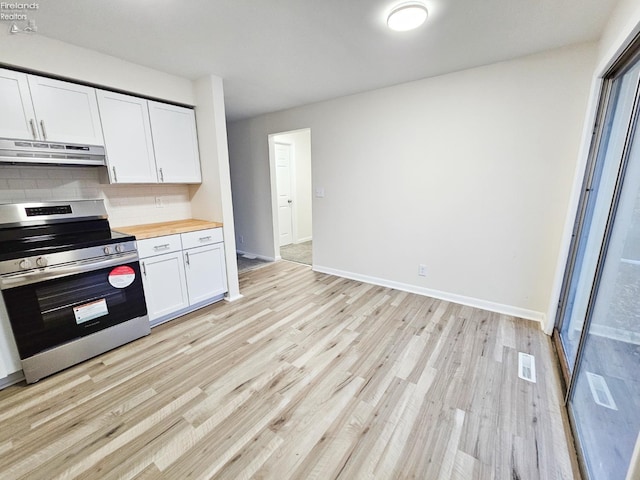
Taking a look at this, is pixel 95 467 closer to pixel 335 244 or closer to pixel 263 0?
pixel 263 0

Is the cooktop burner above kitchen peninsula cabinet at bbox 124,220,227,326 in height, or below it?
above

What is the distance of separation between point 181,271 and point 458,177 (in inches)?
121

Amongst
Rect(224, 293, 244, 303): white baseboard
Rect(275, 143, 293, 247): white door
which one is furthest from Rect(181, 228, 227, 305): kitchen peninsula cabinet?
Rect(275, 143, 293, 247): white door

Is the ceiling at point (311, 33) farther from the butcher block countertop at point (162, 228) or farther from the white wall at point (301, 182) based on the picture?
the white wall at point (301, 182)

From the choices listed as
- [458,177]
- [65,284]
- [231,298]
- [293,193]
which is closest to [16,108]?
[65,284]

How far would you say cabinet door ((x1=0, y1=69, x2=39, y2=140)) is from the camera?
1.91 m

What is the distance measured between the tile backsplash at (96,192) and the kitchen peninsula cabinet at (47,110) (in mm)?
390

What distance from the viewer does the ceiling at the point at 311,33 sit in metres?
1.68

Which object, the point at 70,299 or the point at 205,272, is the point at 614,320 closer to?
the point at 205,272

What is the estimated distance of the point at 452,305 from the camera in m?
2.98

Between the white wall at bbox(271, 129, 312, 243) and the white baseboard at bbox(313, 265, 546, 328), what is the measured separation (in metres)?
2.26

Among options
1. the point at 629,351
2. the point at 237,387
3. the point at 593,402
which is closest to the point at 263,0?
the point at 237,387

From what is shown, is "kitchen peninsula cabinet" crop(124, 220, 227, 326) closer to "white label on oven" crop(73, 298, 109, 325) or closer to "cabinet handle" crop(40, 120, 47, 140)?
"white label on oven" crop(73, 298, 109, 325)

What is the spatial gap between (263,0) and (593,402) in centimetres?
294
